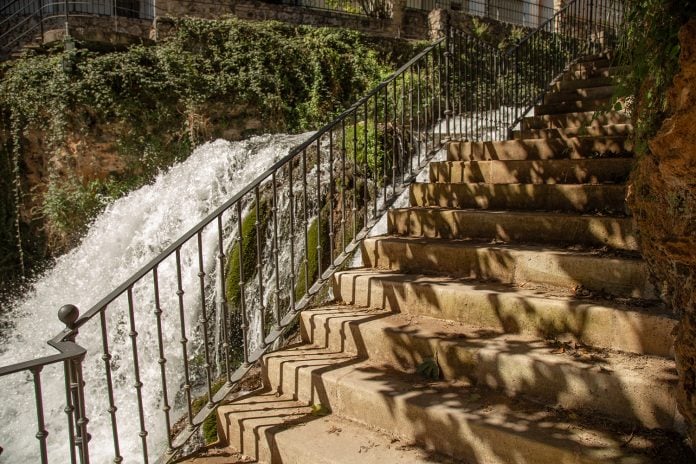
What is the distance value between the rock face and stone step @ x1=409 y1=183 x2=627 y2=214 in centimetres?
142

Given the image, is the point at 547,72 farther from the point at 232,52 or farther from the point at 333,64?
the point at 232,52

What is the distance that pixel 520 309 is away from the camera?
9.73 ft

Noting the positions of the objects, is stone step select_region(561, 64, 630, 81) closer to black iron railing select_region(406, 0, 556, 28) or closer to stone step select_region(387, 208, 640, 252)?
stone step select_region(387, 208, 640, 252)

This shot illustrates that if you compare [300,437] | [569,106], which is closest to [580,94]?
[569,106]

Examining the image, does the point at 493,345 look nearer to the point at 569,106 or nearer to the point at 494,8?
the point at 569,106

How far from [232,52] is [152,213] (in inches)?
171

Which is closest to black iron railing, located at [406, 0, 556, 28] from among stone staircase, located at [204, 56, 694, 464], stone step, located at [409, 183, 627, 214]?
stone step, located at [409, 183, 627, 214]

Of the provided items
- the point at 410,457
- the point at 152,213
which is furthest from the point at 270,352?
the point at 152,213

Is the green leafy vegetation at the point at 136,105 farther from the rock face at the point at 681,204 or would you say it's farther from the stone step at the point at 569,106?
the rock face at the point at 681,204

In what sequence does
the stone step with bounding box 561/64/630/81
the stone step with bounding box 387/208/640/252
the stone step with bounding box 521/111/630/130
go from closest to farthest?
the stone step with bounding box 387/208/640/252, the stone step with bounding box 521/111/630/130, the stone step with bounding box 561/64/630/81

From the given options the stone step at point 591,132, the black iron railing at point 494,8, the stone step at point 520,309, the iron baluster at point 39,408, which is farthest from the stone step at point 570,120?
the black iron railing at point 494,8

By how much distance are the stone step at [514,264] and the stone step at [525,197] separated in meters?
0.61

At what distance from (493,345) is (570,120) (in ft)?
13.1

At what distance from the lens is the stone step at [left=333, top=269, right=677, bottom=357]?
2.58m
